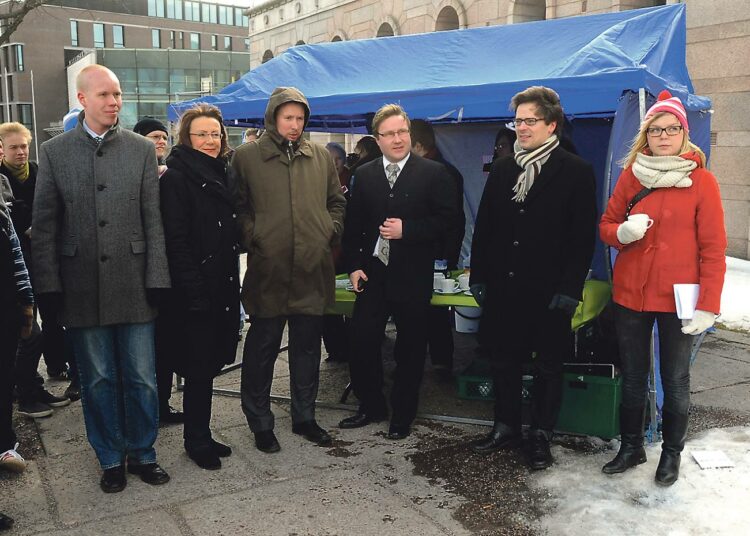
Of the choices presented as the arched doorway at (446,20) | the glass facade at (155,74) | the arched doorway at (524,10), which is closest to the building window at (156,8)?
the glass facade at (155,74)

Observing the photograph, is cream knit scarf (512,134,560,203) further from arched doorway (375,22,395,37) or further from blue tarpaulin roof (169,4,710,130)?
arched doorway (375,22,395,37)

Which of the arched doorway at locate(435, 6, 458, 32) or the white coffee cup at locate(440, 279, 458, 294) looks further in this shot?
the arched doorway at locate(435, 6, 458, 32)

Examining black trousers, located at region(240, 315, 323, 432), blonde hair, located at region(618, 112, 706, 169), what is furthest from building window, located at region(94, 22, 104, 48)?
blonde hair, located at region(618, 112, 706, 169)

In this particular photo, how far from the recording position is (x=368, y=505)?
11.6ft

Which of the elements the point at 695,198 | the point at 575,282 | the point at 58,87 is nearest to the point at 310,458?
the point at 575,282

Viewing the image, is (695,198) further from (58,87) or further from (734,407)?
(58,87)

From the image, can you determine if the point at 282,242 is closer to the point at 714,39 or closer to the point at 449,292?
the point at 449,292

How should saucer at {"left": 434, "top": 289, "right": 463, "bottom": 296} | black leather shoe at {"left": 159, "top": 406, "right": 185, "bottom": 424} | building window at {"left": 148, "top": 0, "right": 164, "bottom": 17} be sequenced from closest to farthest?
saucer at {"left": 434, "top": 289, "right": 463, "bottom": 296}, black leather shoe at {"left": 159, "top": 406, "right": 185, "bottom": 424}, building window at {"left": 148, "top": 0, "right": 164, "bottom": 17}

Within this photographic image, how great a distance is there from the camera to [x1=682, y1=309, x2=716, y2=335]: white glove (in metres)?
3.40

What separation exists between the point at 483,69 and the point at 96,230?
3193 mm

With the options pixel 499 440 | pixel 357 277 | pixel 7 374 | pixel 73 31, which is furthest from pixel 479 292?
pixel 73 31

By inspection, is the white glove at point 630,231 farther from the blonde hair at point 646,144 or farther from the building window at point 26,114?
the building window at point 26,114

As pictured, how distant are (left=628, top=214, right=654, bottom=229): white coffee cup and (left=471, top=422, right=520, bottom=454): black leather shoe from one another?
1.42 meters

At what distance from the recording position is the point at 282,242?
159 inches
